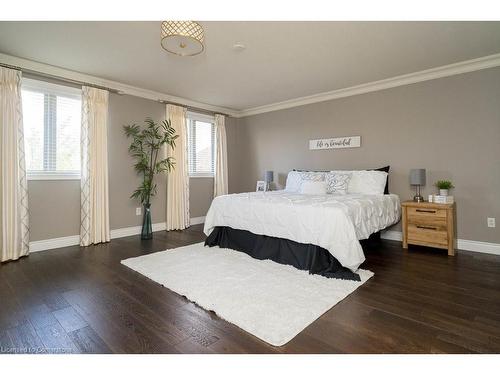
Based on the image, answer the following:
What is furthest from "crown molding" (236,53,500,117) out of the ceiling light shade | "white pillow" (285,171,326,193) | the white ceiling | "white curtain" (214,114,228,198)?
the ceiling light shade

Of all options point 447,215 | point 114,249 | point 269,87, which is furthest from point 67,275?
point 447,215

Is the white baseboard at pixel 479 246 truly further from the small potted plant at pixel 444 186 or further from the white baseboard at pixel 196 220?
the white baseboard at pixel 196 220

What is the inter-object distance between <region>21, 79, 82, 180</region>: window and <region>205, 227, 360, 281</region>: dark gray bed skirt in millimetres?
2304

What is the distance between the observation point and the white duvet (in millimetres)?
2404

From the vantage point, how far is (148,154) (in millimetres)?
4449

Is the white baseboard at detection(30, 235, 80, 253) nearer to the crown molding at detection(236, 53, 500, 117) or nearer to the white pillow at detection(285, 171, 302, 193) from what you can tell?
the white pillow at detection(285, 171, 302, 193)

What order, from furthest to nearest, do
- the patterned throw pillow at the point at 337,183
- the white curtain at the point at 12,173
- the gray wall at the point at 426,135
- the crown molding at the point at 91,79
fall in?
the patterned throw pillow at the point at 337,183 → the gray wall at the point at 426,135 → the crown molding at the point at 91,79 → the white curtain at the point at 12,173

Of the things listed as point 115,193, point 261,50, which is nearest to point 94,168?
point 115,193

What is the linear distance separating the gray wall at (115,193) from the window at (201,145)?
238 mm

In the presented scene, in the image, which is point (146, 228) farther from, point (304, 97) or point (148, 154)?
point (304, 97)

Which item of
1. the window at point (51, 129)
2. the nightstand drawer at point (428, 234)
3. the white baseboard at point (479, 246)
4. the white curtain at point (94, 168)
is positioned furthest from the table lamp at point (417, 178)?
the window at point (51, 129)

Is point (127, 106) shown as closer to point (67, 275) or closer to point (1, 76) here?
point (1, 76)

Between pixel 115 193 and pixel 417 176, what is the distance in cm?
444

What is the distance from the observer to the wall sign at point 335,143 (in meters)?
4.30
